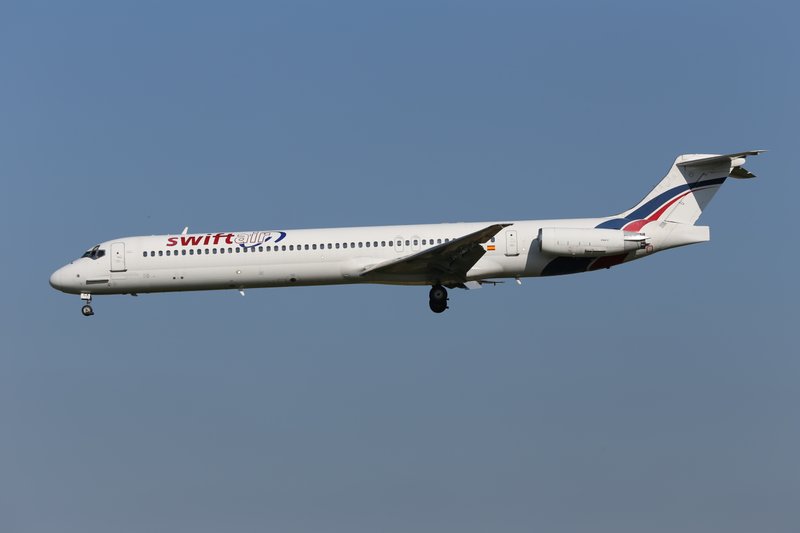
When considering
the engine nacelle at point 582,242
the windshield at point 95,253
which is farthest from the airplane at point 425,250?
the windshield at point 95,253

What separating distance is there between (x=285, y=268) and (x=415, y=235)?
416 centimetres

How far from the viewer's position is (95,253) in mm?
44031

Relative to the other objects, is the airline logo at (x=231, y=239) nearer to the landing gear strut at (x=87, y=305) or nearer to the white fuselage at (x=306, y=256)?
the white fuselage at (x=306, y=256)

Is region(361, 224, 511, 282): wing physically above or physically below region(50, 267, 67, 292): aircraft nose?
below

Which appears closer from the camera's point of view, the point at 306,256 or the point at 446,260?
the point at 446,260

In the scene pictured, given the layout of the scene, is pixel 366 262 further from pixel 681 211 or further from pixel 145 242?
pixel 681 211

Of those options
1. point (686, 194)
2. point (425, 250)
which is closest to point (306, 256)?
point (425, 250)

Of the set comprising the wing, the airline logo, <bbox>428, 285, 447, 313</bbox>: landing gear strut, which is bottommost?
<bbox>428, 285, 447, 313</bbox>: landing gear strut

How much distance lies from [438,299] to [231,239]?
22.2ft

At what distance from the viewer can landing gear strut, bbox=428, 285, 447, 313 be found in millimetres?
42562

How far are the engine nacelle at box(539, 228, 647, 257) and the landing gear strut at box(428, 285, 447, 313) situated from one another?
344 cm

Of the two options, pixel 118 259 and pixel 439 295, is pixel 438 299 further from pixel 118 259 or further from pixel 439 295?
pixel 118 259

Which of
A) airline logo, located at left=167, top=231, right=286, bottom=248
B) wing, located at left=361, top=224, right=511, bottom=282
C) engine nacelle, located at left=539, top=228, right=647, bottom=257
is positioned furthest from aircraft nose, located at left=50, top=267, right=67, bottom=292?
engine nacelle, located at left=539, top=228, right=647, bottom=257

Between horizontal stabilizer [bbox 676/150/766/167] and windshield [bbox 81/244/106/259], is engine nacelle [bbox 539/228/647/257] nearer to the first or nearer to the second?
horizontal stabilizer [bbox 676/150/766/167]
